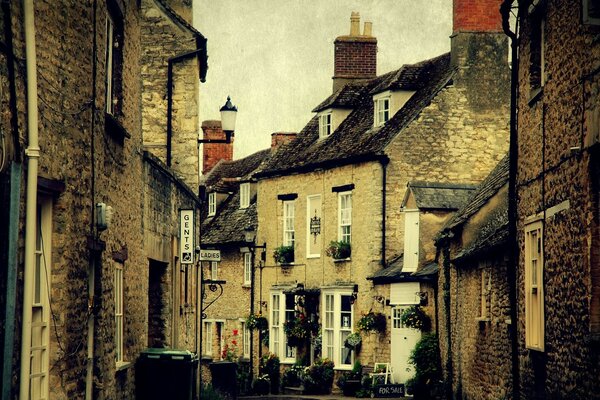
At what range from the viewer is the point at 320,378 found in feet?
122

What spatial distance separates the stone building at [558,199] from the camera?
13.9m

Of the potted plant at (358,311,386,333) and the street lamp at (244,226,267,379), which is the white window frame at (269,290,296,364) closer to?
the street lamp at (244,226,267,379)

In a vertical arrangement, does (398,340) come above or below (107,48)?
below

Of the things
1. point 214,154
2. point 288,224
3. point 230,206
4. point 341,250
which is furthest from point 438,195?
point 214,154

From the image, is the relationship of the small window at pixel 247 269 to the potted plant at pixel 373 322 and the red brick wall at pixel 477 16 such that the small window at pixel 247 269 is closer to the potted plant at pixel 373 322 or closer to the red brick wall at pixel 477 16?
the potted plant at pixel 373 322

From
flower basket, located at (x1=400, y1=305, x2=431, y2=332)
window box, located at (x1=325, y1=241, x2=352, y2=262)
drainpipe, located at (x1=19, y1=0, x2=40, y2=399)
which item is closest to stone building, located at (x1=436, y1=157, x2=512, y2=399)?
flower basket, located at (x1=400, y1=305, x2=431, y2=332)

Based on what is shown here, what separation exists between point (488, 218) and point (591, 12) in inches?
413

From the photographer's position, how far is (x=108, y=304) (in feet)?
53.1

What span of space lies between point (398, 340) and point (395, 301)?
1200mm

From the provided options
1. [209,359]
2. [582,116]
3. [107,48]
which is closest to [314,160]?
[209,359]

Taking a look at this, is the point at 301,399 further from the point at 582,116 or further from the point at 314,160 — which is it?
the point at 582,116

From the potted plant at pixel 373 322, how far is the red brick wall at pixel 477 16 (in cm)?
815

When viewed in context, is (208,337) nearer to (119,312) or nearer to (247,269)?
(247,269)

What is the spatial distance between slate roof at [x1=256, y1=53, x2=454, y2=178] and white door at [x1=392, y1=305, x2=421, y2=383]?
186 inches
